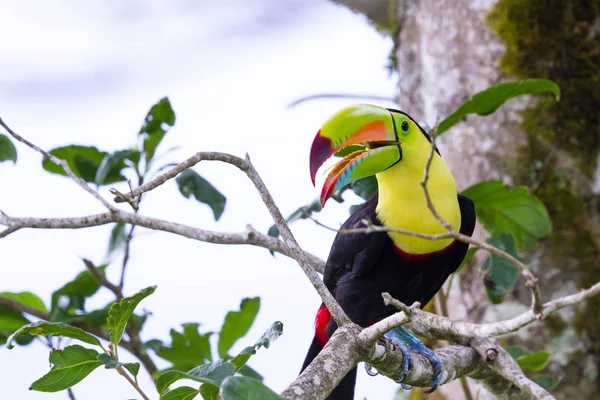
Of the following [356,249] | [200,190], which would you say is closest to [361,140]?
[356,249]

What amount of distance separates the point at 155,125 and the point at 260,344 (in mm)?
1137

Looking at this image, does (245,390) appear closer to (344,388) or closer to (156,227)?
(156,227)

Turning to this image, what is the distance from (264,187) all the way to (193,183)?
0.93 m

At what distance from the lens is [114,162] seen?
8.13 feet

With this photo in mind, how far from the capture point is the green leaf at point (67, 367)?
5.08 feet

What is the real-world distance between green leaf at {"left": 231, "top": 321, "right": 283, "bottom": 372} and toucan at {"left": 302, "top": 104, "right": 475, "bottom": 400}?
0.49 meters

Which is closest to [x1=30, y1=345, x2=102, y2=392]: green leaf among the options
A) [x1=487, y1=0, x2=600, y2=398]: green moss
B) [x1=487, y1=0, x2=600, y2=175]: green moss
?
[x1=487, y1=0, x2=600, y2=398]: green moss

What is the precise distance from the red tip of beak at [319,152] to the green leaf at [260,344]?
48 cm

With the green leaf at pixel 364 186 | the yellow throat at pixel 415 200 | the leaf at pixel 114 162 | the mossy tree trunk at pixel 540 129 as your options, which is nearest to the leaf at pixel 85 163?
the leaf at pixel 114 162

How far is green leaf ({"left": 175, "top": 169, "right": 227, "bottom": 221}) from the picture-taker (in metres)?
2.48

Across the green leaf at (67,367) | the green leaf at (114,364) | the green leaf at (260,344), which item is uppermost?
the green leaf at (67,367)

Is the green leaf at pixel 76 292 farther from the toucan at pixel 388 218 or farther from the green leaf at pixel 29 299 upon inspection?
the toucan at pixel 388 218

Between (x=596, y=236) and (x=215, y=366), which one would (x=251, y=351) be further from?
(x=596, y=236)

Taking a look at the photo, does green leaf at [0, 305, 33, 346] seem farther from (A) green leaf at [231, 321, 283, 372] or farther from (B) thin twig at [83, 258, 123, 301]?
(A) green leaf at [231, 321, 283, 372]
